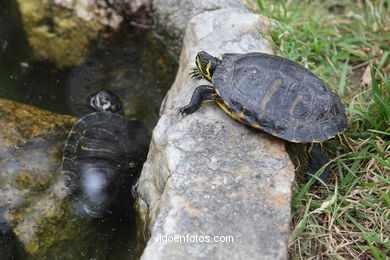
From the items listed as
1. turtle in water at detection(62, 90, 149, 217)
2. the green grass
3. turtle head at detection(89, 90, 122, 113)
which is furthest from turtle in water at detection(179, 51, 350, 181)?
turtle head at detection(89, 90, 122, 113)

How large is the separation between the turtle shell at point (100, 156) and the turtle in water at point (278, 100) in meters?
1.04

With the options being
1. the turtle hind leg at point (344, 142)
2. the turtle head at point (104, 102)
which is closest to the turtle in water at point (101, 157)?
the turtle head at point (104, 102)

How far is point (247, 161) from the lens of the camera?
298 cm

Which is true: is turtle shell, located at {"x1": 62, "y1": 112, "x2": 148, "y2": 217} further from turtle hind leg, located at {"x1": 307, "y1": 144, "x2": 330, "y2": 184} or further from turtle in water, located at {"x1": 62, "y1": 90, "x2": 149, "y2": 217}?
turtle hind leg, located at {"x1": 307, "y1": 144, "x2": 330, "y2": 184}

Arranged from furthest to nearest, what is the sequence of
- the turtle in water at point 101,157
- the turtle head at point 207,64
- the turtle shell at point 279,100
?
the turtle in water at point 101,157 → the turtle head at point 207,64 → the turtle shell at point 279,100

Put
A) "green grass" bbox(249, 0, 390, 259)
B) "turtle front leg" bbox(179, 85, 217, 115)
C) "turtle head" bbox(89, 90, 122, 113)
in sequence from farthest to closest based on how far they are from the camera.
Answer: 1. "turtle head" bbox(89, 90, 122, 113)
2. "turtle front leg" bbox(179, 85, 217, 115)
3. "green grass" bbox(249, 0, 390, 259)

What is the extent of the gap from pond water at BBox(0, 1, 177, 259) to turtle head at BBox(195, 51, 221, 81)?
129cm

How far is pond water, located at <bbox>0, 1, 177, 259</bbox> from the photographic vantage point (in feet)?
15.6

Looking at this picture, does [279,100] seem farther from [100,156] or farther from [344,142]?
[100,156]

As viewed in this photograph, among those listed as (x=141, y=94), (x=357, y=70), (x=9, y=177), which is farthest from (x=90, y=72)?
(x=357, y=70)

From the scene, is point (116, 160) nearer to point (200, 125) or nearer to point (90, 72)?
point (200, 125)

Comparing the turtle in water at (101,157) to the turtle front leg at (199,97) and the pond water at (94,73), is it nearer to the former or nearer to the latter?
the pond water at (94,73)

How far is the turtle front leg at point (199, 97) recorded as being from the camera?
3402mm

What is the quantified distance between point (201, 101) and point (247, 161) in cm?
80
